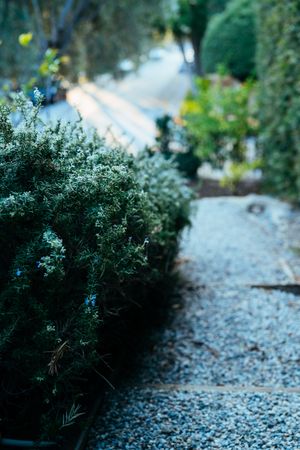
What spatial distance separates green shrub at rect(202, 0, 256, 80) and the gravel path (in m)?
7.68

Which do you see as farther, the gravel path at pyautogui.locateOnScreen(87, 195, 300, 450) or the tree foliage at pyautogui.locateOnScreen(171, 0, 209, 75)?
the tree foliage at pyautogui.locateOnScreen(171, 0, 209, 75)

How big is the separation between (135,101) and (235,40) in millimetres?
7933

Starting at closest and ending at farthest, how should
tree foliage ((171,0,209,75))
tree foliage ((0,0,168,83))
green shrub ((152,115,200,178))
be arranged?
1. green shrub ((152,115,200,178))
2. tree foliage ((0,0,168,83))
3. tree foliage ((171,0,209,75))

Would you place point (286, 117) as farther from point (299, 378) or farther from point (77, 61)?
point (77, 61)

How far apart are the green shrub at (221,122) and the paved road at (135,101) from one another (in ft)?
5.74

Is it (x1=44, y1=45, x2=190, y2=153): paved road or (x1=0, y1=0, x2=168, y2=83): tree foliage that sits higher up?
(x1=0, y1=0, x2=168, y2=83): tree foliage

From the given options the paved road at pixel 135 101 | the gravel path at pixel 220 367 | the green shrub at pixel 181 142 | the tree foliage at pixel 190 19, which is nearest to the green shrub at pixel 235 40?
the paved road at pixel 135 101

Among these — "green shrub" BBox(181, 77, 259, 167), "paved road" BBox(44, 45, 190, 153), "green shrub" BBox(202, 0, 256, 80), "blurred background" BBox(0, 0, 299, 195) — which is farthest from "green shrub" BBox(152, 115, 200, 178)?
"green shrub" BBox(202, 0, 256, 80)

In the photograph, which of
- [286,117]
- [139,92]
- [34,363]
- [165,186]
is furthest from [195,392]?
[139,92]

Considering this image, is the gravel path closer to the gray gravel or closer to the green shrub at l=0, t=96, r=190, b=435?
the gray gravel

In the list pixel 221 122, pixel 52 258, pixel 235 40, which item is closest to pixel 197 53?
pixel 235 40

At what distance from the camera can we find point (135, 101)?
19406 mm

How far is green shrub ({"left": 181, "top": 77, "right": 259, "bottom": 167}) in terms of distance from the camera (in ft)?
26.8

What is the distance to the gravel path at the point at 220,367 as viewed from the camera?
2342mm
